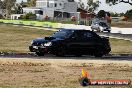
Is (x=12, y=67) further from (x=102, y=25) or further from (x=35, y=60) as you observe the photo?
(x=102, y=25)

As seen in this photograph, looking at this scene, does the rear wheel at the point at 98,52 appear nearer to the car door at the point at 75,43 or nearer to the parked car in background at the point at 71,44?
the parked car in background at the point at 71,44

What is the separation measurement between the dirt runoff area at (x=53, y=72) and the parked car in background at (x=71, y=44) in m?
2.16

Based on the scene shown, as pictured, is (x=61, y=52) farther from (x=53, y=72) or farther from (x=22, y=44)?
(x=22, y=44)

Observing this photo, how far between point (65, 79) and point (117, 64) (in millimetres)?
5642

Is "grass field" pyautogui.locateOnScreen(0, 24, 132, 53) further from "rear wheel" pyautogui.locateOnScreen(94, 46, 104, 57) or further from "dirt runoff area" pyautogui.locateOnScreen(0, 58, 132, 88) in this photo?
"dirt runoff area" pyautogui.locateOnScreen(0, 58, 132, 88)

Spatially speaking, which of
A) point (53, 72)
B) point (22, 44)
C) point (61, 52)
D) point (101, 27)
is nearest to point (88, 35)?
point (61, 52)

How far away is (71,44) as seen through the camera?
890 inches

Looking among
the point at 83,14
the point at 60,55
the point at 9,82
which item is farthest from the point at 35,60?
the point at 83,14

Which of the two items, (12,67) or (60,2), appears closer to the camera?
(12,67)

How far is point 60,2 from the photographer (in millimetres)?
165750

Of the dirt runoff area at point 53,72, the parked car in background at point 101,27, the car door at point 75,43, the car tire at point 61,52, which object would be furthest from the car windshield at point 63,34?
the parked car in background at point 101,27

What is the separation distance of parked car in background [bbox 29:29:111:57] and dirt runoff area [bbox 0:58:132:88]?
7.10 feet

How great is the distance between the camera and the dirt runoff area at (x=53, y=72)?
13525mm

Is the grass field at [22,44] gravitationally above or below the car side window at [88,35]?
below
